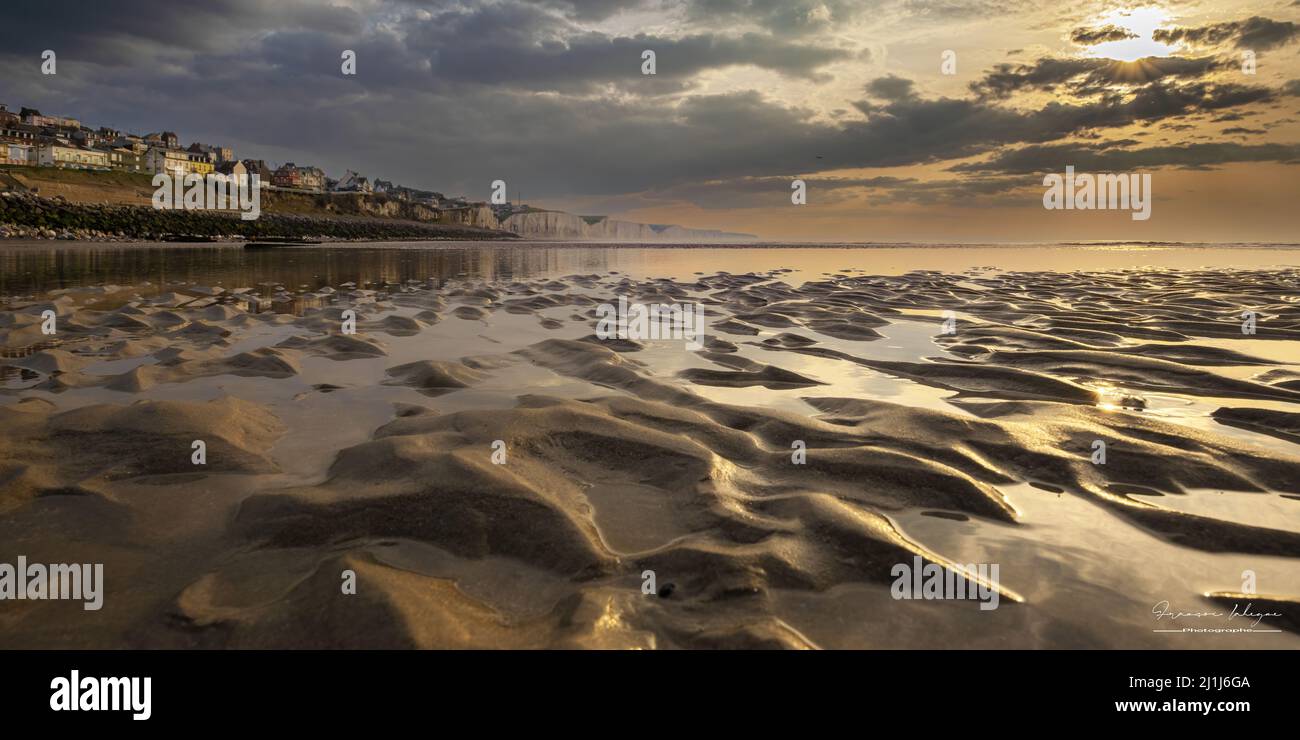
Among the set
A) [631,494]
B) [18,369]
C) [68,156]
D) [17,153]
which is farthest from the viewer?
[68,156]

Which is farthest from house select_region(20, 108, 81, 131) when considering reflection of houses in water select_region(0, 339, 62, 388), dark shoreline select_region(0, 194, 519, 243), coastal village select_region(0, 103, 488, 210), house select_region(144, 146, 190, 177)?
reflection of houses in water select_region(0, 339, 62, 388)

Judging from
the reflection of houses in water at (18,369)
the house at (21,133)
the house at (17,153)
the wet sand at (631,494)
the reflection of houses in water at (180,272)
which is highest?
the house at (21,133)

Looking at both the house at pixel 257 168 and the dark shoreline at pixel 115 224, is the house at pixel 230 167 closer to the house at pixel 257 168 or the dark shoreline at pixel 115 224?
the house at pixel 257 168

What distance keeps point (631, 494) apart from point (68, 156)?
519 feet

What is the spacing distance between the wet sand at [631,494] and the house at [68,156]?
141044 millimetres

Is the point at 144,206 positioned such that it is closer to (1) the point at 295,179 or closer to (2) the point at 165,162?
(2) the point at 165,162

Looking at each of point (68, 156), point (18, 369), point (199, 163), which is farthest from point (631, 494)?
point (199, 163)

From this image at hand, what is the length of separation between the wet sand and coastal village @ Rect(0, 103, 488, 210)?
114m

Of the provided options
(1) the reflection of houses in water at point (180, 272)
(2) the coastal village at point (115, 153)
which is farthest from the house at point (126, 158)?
(1) the reflection of houses in water at point (180, 272)

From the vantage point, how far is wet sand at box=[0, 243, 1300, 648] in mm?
2822

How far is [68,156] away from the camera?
11231 cm

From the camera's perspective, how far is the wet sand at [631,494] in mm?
2822
